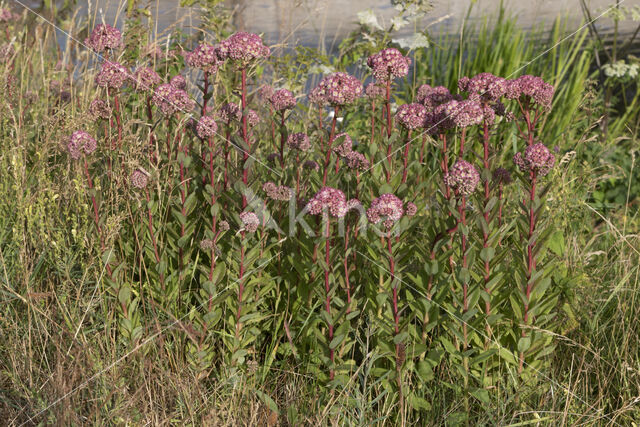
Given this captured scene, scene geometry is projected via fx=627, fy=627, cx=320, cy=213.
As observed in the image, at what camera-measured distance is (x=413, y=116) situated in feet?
7.84

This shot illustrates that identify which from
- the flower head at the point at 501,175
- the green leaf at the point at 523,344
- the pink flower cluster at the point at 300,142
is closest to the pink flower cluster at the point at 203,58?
the pink flower cluster at the point at 300,142

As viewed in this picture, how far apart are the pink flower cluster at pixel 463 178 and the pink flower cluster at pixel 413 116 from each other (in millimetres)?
262

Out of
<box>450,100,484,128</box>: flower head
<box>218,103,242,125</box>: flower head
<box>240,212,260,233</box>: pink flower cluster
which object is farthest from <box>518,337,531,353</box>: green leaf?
<box>218,103,242,125</box>: flower head

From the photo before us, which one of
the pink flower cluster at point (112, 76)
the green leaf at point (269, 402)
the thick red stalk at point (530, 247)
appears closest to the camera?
the thick red stalk at point (530, 247)

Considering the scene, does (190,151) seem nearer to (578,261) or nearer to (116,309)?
(116,309)

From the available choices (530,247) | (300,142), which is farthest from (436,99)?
(530,247)

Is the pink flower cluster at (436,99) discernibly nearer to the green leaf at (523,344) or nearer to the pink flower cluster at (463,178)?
the pink flower cluster at (463,178)

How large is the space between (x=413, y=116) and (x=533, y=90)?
1.51 ft

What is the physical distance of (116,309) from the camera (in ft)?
9.25

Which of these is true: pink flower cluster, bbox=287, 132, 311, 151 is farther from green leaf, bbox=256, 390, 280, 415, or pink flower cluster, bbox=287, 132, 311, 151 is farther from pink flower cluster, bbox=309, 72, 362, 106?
green leaf, bbox=256, 390, 280, 415

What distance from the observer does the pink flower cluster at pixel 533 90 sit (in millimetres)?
2355

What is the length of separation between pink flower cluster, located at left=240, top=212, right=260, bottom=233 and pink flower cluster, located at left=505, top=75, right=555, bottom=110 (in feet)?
3.52

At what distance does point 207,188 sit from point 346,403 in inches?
41.4

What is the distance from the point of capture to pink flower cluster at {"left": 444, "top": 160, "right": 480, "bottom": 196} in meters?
2.20
